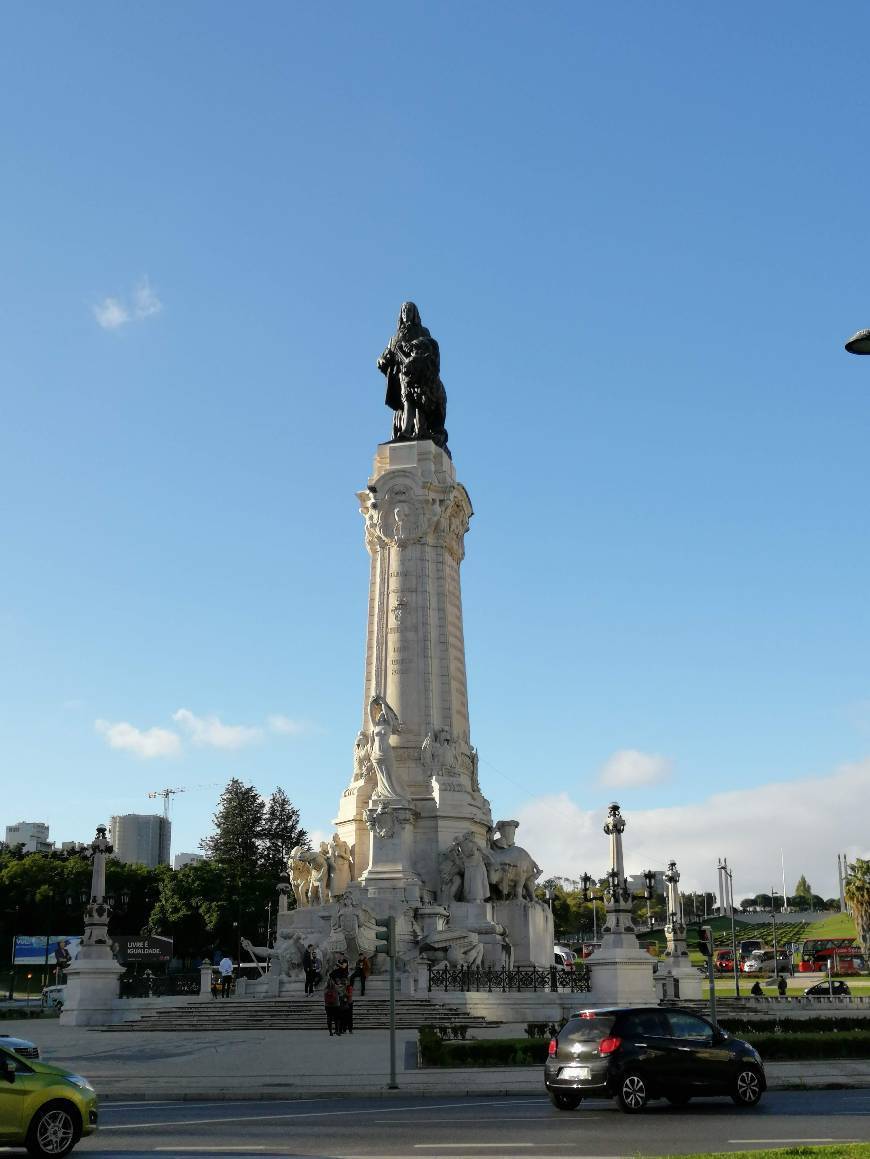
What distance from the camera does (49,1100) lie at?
14.0 meters

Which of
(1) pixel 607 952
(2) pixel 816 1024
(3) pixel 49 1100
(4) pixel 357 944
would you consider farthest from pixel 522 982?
(3) pixel 49 1100

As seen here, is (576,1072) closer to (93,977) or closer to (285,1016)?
(285,1016)

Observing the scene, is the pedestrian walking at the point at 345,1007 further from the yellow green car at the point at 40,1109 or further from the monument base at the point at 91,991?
the yellow green car at the point at 40,1109

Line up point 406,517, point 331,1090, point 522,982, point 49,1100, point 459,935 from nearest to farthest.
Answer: point 49,1100
point 331,1090
point 522,982
point 459,935
point 406,517

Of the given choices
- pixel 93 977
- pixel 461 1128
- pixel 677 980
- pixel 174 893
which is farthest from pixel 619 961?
pixel 174 893

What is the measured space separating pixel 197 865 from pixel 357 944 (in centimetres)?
4947

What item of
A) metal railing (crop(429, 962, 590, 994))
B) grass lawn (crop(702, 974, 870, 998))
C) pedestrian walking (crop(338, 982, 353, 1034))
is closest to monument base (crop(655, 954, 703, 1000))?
grass lawn (crop(702, 974, 870, 998))

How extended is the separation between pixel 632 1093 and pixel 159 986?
94.0 feet

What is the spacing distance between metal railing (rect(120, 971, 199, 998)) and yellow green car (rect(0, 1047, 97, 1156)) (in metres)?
28.9

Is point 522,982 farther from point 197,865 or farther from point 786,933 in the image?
point 786,933

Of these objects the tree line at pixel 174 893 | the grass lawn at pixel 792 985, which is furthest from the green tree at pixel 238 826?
the grass lawn at pixel 792 985

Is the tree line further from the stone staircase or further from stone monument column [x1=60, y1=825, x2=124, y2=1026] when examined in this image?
the stone staircase

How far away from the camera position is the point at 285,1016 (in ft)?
114

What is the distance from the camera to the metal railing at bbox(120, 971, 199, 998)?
42250mm
